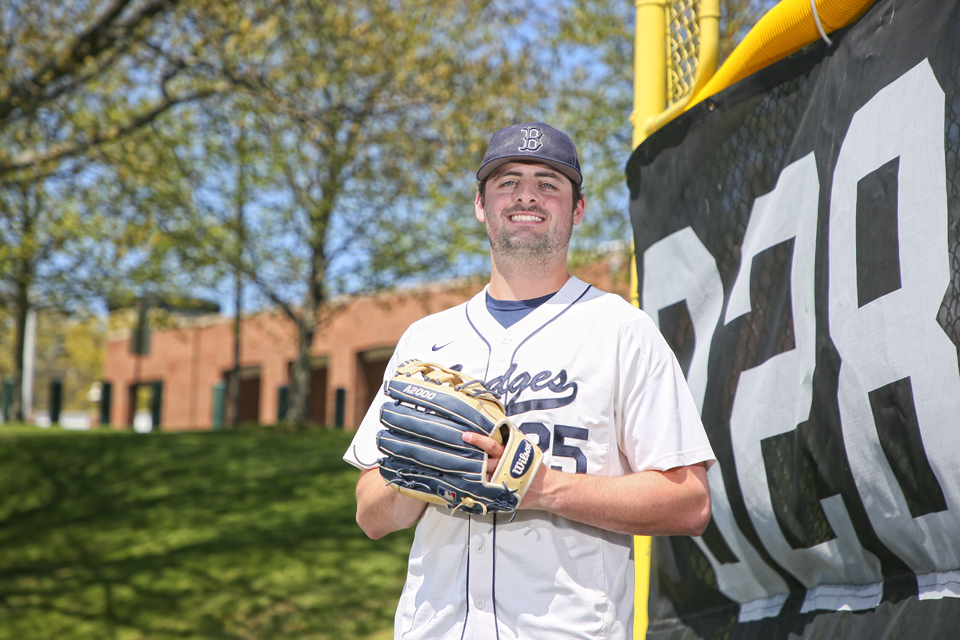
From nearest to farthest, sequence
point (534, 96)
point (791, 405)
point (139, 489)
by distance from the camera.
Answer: point (791, 405), point (139, 489), point (534, 96)

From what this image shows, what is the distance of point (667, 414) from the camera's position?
213cm

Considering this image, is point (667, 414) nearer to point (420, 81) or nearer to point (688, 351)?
point (688, 351)

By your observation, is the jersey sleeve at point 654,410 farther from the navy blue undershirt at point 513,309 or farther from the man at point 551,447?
the navy blue undershirt at point 513,309

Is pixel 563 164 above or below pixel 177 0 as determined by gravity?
below

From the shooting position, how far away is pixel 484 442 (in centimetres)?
200

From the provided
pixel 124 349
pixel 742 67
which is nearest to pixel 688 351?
pixel 742 67

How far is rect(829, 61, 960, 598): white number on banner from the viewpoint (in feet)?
6.28

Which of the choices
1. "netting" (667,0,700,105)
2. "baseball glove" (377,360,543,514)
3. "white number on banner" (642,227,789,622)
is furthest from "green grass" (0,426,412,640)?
"baseball glove" (377,360,543,514)

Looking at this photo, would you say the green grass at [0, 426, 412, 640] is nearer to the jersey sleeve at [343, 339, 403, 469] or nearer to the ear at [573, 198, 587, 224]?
the jersey sleeve at [343, 339, 403, 469]

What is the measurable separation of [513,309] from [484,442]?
561 millimetres

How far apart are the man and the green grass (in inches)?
185

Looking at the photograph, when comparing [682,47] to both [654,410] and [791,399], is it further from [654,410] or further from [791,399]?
[654,410]

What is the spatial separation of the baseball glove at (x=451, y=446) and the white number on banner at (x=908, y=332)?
0.84m

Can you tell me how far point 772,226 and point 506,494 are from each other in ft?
4.28
